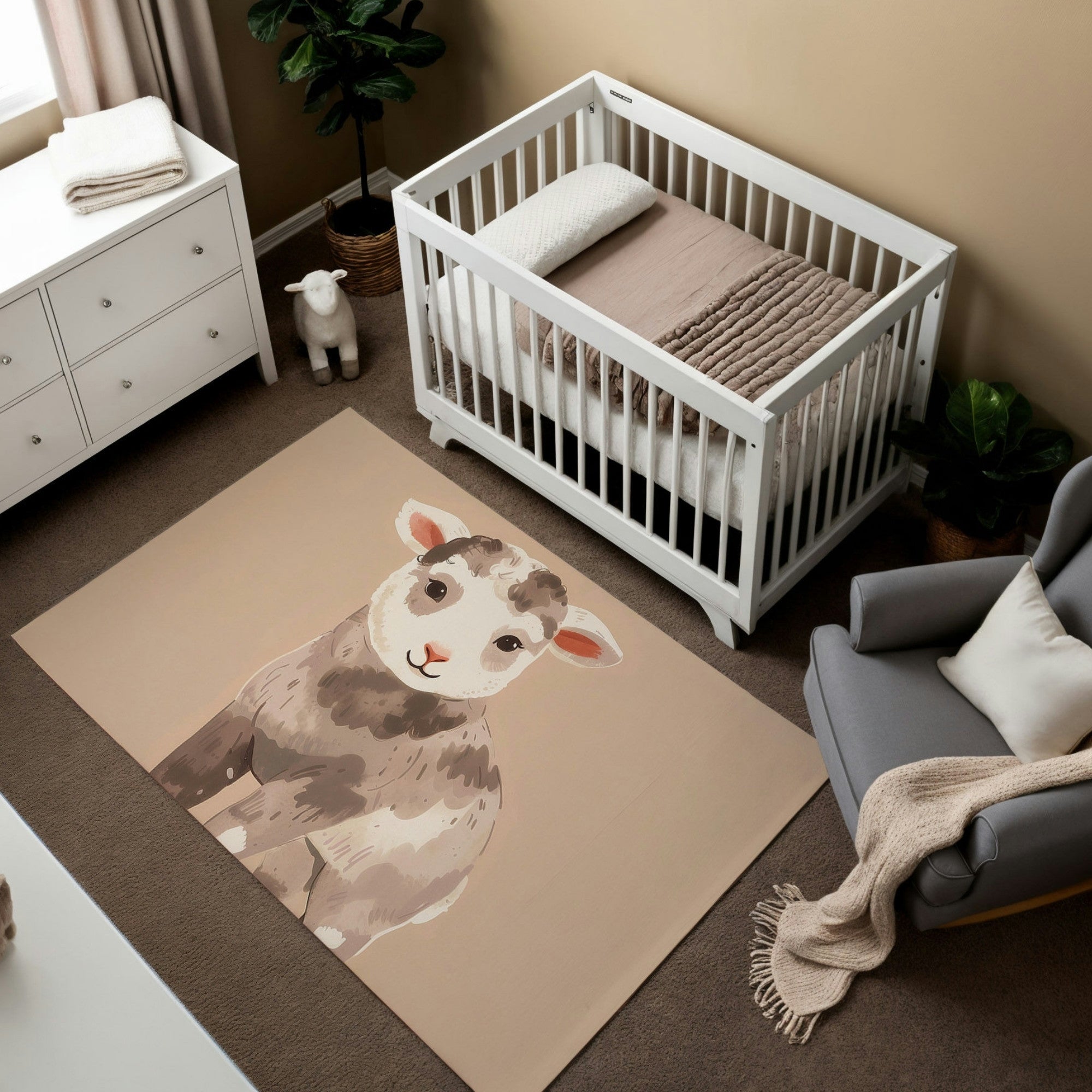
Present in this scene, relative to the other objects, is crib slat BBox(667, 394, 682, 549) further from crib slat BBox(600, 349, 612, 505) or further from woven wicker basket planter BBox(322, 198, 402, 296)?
woven wicker basket planter BBox(322, 198, 402, 296)

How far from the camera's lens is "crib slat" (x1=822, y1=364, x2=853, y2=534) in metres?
2.51

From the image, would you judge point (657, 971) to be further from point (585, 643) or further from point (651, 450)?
point (651, 450)

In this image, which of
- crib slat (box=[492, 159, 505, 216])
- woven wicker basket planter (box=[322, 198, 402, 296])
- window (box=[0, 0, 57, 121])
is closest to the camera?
window (box=[0, 0, 57, 121])

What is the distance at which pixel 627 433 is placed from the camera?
264 cm

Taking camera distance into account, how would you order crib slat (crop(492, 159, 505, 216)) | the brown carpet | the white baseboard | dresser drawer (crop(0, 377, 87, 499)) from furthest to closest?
1. the white baseboard
2. crib slat (crop(492, 159, 505, 216))
3. dresser drawer (crop(0, 377, 87, 499))
4. the brown carpet

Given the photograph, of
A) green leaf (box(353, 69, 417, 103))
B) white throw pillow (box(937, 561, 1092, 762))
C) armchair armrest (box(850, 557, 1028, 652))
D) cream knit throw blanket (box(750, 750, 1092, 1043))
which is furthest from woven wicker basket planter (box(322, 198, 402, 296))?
cream knit throw blanket (box(750, 750, 1092, 1043))

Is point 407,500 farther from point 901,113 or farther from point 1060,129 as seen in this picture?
point 1060,129

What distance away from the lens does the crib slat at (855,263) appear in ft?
9.16

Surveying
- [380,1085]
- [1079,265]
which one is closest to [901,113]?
[1079,265]

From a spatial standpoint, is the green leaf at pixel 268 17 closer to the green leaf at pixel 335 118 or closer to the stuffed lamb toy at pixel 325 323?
the green leaf at pixel 335 118

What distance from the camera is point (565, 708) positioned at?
266 cm

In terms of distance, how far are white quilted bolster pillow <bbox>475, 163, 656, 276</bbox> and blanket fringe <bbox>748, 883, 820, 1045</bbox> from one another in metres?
1.52

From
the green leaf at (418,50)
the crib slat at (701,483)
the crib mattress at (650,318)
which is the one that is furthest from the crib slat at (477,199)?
the crib slat at (701,483)

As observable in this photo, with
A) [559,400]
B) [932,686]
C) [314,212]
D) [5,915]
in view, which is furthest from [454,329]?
[5,915]
